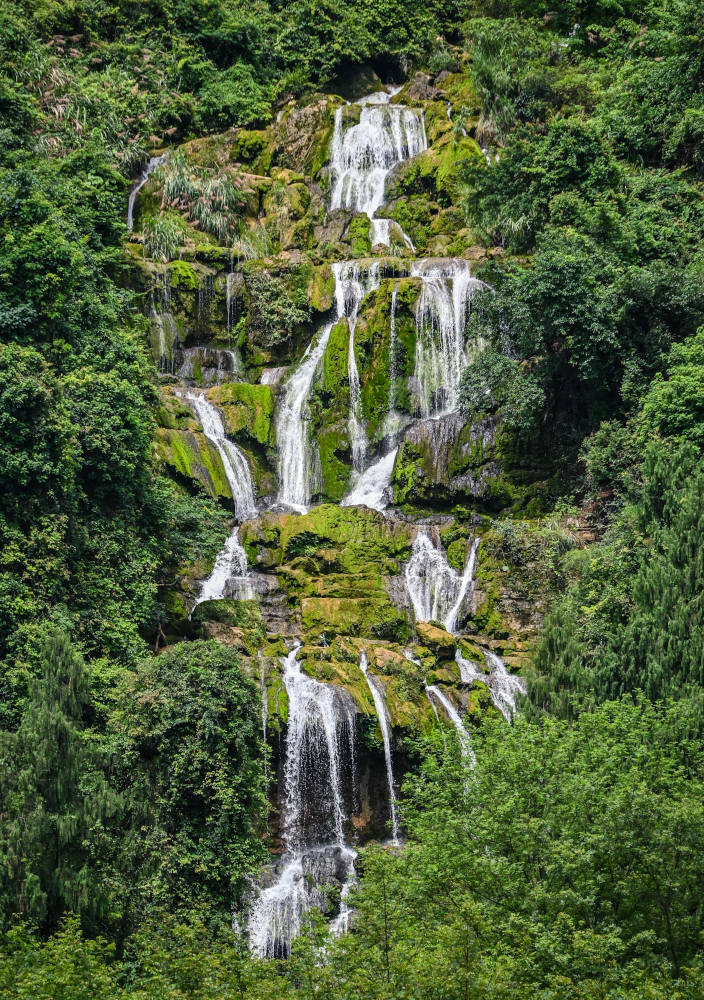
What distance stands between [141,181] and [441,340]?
679 inches

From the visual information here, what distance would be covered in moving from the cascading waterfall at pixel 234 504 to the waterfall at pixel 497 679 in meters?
6.74

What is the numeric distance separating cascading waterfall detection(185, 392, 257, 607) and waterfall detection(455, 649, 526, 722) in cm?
674

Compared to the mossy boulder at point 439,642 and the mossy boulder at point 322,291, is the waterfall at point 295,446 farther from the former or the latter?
the mossy boulder at point 439,642

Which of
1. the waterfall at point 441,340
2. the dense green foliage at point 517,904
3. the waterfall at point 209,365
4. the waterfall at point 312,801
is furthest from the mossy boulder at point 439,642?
the waterfall at point 209,365

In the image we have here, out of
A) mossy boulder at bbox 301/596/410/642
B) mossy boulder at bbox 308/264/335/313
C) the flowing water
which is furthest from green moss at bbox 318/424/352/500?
the flowing water

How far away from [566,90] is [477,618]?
896 inches

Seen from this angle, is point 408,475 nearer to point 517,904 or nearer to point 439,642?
point 439,642

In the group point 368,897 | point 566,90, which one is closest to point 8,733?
point 368,897

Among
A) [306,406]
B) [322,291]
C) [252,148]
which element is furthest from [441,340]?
[252,148]

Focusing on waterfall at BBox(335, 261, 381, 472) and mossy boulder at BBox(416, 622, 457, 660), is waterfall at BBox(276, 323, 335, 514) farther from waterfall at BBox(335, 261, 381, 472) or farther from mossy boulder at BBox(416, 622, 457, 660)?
mossy boulder at BBox(416, 622, 457, 660)

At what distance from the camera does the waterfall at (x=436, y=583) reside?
27.4 meters

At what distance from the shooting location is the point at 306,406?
3391 cm

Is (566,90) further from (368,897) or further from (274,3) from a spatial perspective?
(368,897)

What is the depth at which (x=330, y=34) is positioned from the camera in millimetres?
47406
